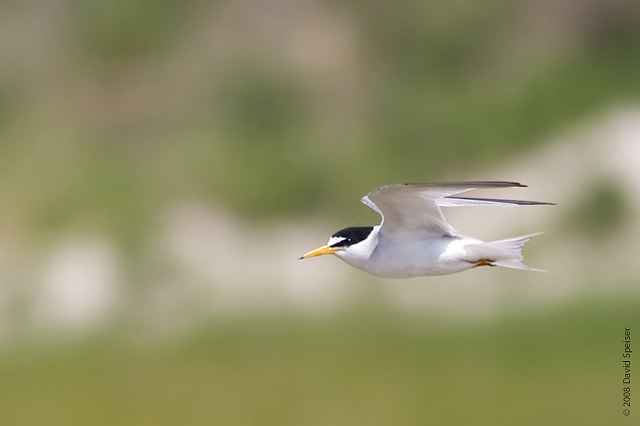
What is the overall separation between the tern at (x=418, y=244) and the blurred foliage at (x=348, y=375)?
6.22 meters

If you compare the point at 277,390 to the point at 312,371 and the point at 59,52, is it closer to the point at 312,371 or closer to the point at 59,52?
the point at 312,371

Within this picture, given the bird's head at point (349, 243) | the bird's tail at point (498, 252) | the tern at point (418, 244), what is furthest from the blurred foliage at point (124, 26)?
the bird's tail at point (498, 252)

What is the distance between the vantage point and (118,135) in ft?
51.0

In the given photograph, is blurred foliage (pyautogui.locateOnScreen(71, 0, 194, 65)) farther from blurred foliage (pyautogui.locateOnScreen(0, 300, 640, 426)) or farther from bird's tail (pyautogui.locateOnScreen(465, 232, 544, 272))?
bird's tail (pyautogui.locateOnScreen(465, 232, 544, 272))

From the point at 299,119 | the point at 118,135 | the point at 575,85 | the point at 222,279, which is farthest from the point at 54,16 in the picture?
the point at 575,85

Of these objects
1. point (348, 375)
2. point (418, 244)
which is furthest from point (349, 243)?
point (348, 375)

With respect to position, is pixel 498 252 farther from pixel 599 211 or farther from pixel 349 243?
pixel 599 211

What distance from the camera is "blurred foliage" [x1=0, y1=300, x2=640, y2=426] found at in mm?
12062

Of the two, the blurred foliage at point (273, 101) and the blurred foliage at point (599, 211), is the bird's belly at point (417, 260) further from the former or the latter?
the blurred foliage at point (599, 211)

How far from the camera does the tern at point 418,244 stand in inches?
219

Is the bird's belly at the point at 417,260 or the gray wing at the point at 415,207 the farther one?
the bird's belly at the point at 417,260

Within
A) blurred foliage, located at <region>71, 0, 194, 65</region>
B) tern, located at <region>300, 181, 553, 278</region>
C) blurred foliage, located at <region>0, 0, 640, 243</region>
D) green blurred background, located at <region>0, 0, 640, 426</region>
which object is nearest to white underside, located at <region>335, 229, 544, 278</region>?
tern, located at <region>300, 181, 553, 278</region>

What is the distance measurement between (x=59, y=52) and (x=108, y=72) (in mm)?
769

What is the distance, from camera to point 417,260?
18.3 feet
